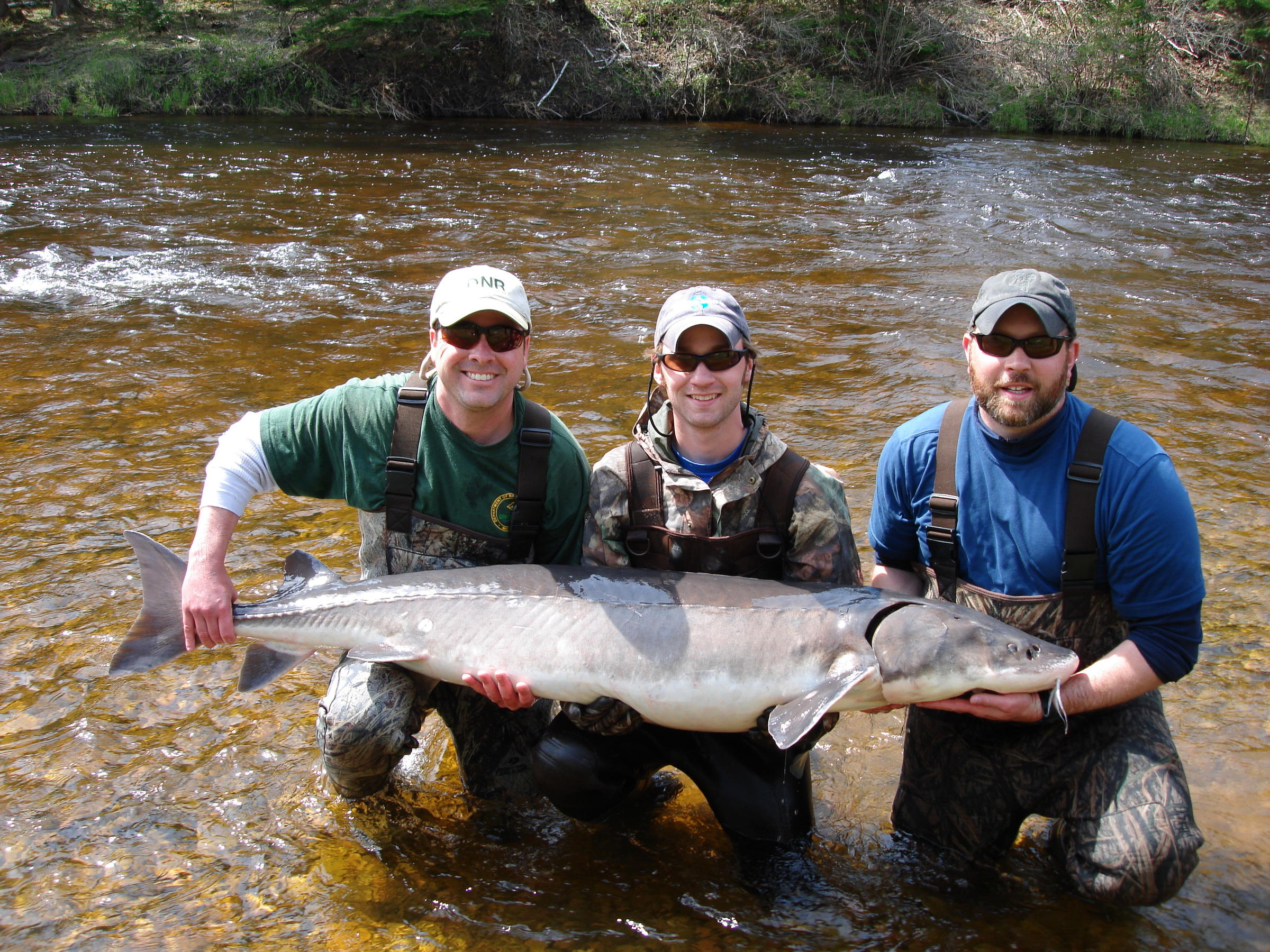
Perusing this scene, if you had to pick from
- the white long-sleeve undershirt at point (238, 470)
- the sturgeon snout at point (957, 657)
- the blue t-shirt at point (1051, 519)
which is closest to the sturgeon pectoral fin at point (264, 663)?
the white long-sleeve undershirt at point (238, 470)

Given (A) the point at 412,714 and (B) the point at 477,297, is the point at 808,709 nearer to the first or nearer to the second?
(A) the point at 412,714

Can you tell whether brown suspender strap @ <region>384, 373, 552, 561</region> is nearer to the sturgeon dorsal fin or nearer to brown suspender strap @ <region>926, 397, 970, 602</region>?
the sturgeon dorsal fin

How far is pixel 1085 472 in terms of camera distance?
10.3 feet

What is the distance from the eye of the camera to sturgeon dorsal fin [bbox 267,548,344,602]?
3.79m

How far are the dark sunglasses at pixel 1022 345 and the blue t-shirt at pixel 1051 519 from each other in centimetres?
19

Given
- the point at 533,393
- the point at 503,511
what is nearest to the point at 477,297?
the point at 503,511

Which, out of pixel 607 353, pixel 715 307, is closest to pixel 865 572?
pixel 715 307

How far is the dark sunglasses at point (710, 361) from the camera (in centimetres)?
342

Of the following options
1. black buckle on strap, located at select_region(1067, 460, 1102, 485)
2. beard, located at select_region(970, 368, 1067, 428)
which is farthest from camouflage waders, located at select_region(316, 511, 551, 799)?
black buckle on strap, located at select_region(1067, 460, 1102, 485)

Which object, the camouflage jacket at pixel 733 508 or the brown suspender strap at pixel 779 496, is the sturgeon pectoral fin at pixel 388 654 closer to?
the camouflage jacket at pixel 733 508

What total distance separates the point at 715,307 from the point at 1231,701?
116 inches

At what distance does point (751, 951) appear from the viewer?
2.98m

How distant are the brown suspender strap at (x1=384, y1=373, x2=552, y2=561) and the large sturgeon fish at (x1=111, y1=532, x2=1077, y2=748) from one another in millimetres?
255

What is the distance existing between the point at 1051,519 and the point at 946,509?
347 mm
